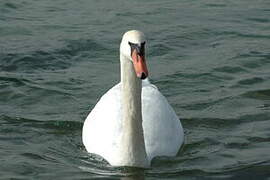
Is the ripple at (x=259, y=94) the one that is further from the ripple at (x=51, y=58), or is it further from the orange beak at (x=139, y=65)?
the orange beak at (x=139, y=65)

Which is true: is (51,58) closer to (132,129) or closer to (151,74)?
(151,74)

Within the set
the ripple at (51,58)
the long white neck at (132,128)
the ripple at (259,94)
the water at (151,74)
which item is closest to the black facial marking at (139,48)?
the long white neck at (132,128)

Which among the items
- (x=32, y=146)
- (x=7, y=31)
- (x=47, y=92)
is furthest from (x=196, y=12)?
(x=32, y=146)

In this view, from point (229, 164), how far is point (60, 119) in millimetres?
2501

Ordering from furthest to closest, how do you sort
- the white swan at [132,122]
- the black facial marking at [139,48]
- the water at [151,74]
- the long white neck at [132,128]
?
the water at [151,74] < the long white neck at [132,128] < the white swan at [132,122] < the black facial marking at [139,48]

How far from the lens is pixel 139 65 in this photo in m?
7.41

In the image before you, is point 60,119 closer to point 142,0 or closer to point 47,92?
point 47,92

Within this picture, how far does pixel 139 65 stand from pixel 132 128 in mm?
1045

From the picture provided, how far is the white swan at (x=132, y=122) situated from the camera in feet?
25.7

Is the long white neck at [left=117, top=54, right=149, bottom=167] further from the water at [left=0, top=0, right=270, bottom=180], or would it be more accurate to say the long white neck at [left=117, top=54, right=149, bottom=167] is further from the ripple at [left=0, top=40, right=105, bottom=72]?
the ripple at [left=0, top=40, right=105, bottom=72]

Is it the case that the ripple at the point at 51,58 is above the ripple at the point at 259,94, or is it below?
above

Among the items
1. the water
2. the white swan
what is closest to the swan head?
the white swan

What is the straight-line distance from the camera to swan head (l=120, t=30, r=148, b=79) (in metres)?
7.35

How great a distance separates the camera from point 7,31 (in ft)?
45.4
